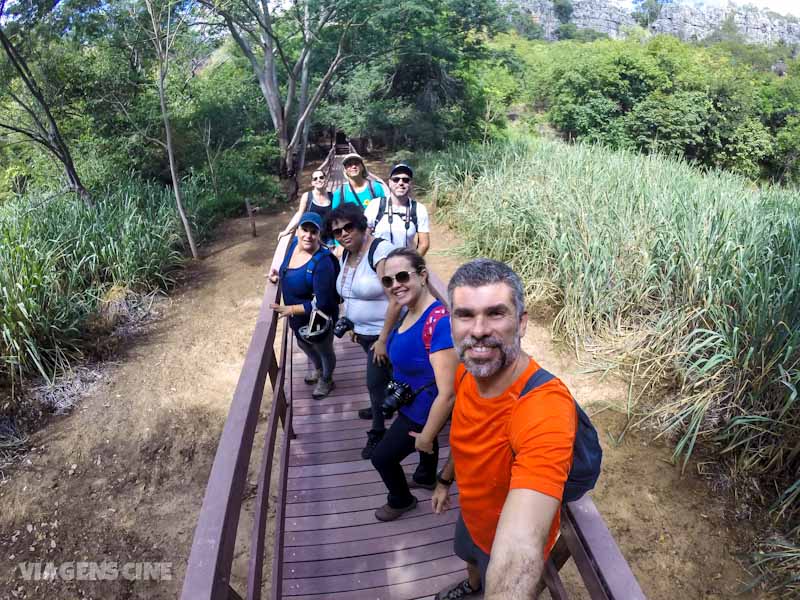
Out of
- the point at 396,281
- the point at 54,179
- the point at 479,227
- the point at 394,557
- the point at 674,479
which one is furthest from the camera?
the point at 54,179

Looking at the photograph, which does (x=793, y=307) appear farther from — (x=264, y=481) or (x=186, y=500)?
(x=186, y=500)

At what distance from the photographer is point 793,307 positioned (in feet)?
9.44

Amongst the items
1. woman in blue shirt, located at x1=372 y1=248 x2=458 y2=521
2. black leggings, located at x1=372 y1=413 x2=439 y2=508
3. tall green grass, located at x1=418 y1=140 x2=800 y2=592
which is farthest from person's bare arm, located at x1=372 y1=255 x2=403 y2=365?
tall green grass, located at x1=418 y1=140 x2=800 y2=592

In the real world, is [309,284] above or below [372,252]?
below

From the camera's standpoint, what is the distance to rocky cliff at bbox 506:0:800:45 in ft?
344

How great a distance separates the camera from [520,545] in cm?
97

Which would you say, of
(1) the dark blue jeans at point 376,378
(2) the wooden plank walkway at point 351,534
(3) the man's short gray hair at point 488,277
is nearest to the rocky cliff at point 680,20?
(1) the dark blue jeans at point 376,378

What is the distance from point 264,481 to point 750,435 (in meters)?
3.09

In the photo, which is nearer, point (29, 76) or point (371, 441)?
point (371, 441)

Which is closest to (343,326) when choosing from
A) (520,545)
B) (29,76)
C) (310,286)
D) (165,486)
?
(310,286)

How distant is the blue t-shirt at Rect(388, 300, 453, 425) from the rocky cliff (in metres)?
111

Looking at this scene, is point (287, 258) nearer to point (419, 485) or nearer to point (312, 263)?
point (312, 263)

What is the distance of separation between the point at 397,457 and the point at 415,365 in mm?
461

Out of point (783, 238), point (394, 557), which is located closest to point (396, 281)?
point (394, 557)
